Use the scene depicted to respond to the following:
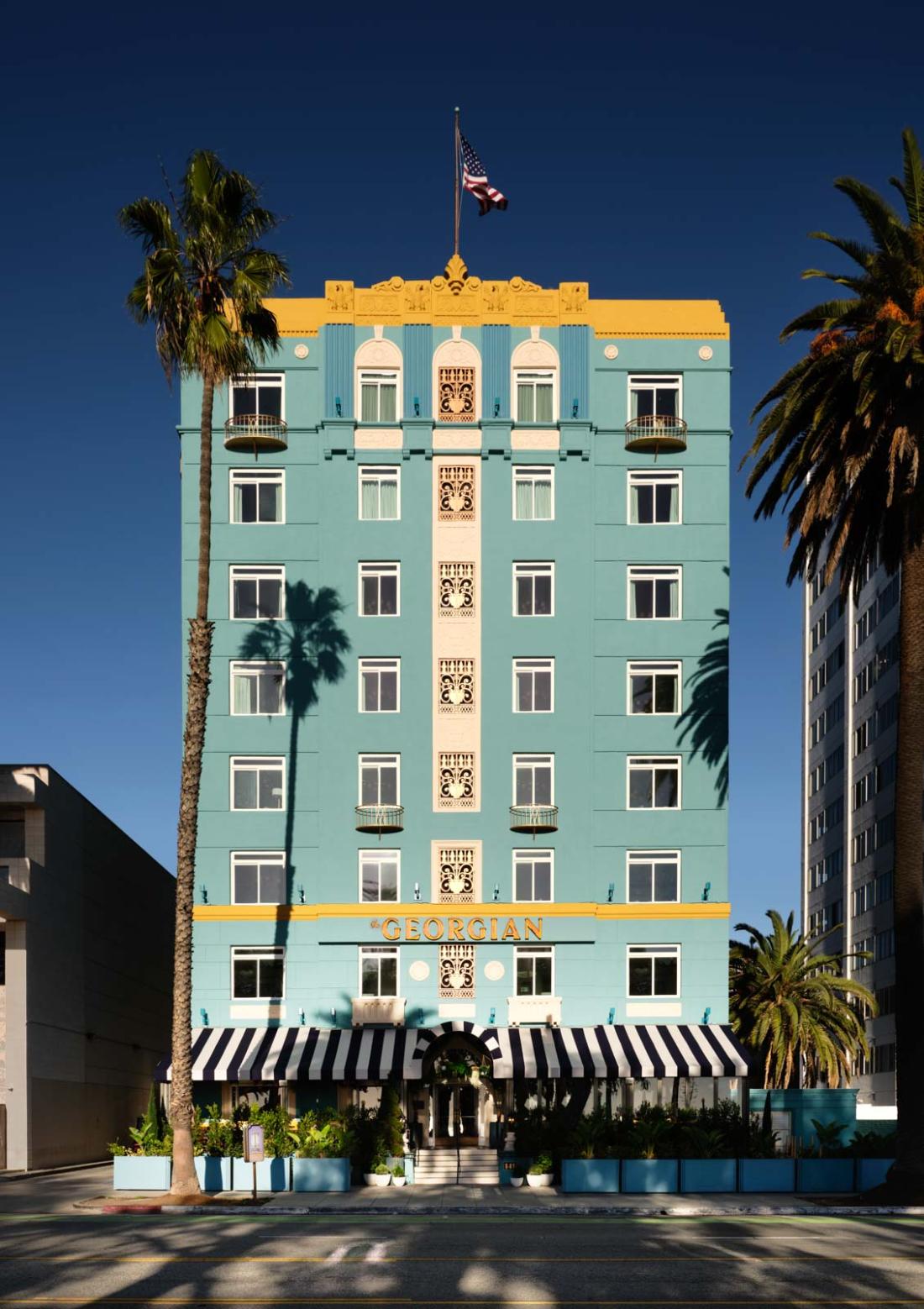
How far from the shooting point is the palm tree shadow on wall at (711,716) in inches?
1977

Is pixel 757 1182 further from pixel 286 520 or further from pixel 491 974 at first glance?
pixel 286 520

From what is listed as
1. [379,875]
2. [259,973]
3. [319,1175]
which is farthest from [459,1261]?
[379,875]

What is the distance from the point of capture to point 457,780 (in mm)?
50281

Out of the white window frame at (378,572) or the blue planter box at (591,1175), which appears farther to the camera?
the white window frame at (378,572)

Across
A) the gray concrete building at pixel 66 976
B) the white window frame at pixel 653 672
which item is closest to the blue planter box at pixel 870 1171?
the white window frame at pixel 653 672

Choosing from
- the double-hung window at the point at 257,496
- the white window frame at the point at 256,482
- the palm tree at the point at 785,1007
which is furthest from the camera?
the palm tree at the point at 785,1007

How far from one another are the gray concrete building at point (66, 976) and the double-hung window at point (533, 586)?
1740 cm

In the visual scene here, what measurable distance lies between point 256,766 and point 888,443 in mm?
23072

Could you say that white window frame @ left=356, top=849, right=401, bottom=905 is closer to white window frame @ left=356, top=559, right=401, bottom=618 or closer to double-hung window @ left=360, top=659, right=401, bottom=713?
double-hung window @ left=360, top=659, right=401, bottom=713

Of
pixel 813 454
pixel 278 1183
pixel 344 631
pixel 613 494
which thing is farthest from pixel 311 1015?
pixel 813 454

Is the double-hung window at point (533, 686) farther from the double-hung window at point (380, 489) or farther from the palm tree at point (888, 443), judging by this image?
the palm tree at point (888, 443)

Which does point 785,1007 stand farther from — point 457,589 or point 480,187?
point 480,187

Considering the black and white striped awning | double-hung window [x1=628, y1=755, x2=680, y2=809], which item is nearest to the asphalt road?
the black and white striped awning

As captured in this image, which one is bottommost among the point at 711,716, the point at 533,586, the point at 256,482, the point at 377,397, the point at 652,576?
the point at 711,716
